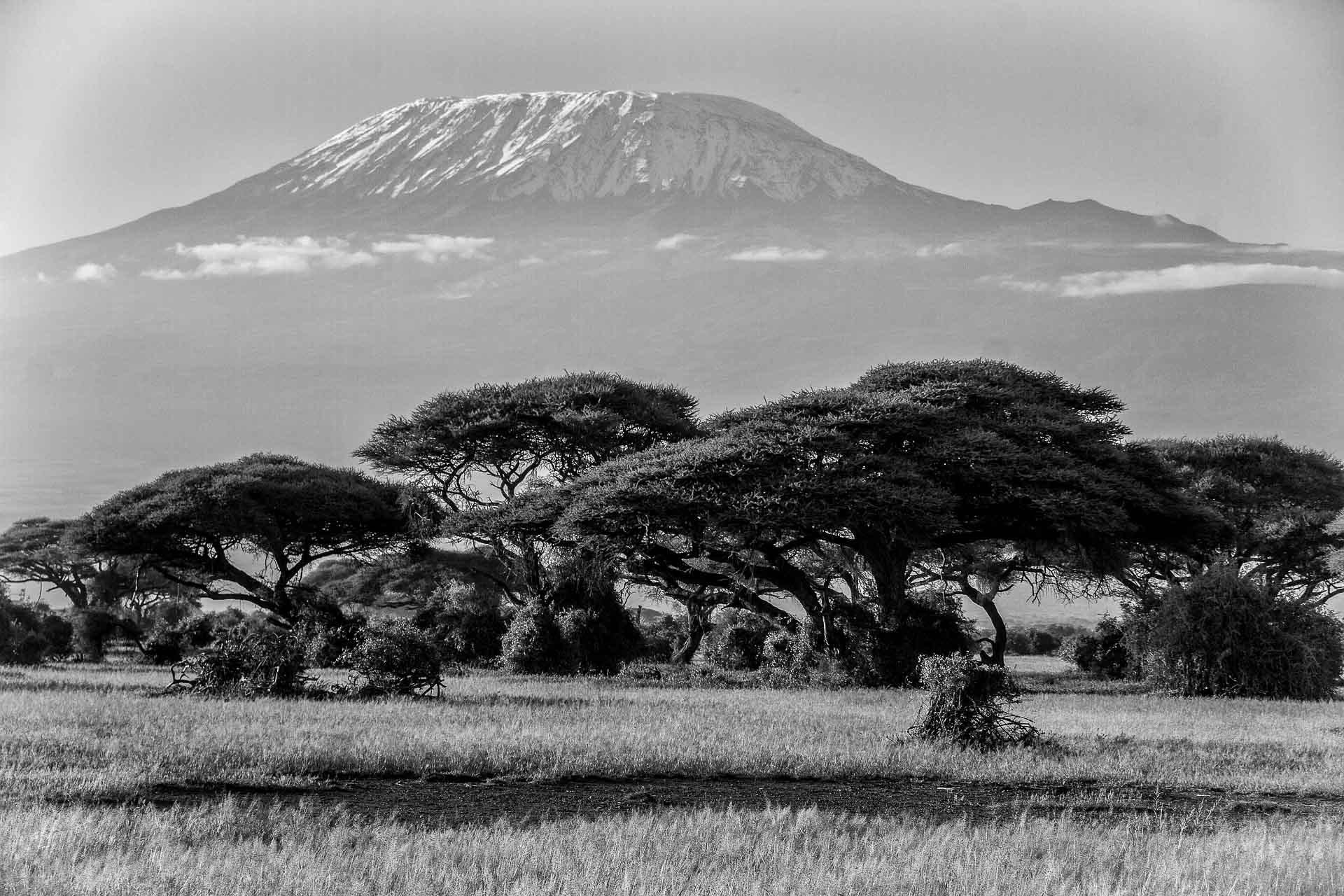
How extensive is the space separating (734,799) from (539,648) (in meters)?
23.7

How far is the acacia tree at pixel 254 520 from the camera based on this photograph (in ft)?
141

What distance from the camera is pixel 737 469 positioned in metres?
34.8

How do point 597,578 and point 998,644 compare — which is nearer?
point 597,578

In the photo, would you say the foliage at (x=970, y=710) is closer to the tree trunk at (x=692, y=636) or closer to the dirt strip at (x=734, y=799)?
the dirt strip at (x=734, y=799)

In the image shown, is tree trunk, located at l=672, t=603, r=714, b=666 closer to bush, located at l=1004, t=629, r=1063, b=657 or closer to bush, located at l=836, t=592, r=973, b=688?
bush, located at l=836, t=592, r=973, b=688

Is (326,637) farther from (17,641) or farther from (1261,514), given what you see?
(1261,514)

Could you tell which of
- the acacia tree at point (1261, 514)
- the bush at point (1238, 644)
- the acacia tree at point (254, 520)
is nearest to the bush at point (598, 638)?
the acacia tree at point (254, 520)

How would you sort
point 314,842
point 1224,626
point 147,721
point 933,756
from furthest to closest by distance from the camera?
point 1224,626 < point 147,721 < point 933,756 < point 314,842

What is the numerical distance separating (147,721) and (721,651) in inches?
1061

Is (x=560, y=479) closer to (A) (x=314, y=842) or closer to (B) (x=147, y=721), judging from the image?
(B) (x=147, y=721)

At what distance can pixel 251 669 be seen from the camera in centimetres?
2592

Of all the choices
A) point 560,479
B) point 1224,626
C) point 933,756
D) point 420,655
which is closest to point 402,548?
point 560,479

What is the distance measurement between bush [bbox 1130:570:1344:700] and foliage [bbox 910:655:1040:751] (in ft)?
50.3

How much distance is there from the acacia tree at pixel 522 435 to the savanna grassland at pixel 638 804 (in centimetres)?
2050
